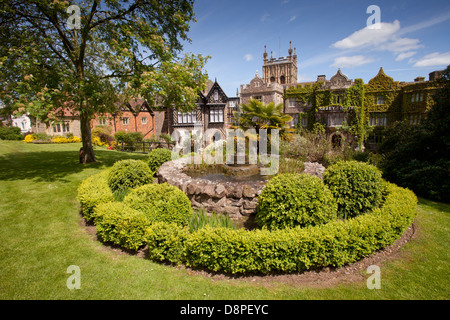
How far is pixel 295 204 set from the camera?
5.28 meters

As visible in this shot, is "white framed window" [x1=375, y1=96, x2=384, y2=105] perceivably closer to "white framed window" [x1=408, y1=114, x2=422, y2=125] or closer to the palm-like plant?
"white framed window" [x1=408, y1=114, x2=422, y2=125]

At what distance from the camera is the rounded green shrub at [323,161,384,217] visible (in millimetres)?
6363

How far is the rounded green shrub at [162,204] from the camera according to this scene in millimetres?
5836

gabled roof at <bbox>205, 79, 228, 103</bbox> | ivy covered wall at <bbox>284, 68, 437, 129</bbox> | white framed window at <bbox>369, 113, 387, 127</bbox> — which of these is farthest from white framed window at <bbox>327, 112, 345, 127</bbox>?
gabled roof at <bbox>205, 79, 228, 103</bbox>

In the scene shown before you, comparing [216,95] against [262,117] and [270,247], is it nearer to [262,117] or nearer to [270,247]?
[262,117]

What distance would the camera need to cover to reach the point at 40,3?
32.8 feet

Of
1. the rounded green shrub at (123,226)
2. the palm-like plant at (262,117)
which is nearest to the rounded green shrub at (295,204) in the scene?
the rounded green shrub at (123,226)

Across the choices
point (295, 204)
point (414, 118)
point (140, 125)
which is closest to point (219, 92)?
point (140, 125)

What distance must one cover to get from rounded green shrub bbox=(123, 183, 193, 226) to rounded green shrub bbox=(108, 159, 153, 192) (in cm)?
231

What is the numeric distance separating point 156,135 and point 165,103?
24.5 m

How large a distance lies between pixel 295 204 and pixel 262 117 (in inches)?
214

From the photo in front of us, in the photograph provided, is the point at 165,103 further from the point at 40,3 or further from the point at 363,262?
the point at 363,262

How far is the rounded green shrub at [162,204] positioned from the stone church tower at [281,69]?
187 feet

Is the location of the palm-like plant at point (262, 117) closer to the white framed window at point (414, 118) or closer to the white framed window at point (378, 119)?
the white framed window at point (378, 119)
